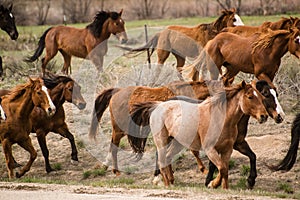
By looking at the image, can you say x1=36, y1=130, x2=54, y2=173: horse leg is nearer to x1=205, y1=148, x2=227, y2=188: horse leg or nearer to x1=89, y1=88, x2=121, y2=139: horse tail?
x1=89, y1=88, x2=121, y2=139: horse tail

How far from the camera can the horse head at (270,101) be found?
39.8ft

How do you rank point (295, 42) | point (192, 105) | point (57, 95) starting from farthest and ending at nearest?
1. point (57, 95)
2. point (295, 42)
3. point (192, 105)

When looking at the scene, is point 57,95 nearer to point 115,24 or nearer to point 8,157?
point 8,157

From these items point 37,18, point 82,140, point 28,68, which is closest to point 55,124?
point 82,140

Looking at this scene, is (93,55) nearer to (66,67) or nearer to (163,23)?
(66,67)

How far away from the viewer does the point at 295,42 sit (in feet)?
50.8

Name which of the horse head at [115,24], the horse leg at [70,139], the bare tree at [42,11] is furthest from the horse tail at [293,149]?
the bare tree at [42,11]

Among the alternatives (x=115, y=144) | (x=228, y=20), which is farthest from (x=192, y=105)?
(x=228, y=20)

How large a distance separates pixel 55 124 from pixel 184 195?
5.42m

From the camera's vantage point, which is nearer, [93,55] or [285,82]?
[285,82]

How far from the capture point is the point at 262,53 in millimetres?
16047

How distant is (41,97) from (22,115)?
468 mm

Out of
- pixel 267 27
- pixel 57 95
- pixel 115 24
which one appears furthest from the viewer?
pixel 115 24

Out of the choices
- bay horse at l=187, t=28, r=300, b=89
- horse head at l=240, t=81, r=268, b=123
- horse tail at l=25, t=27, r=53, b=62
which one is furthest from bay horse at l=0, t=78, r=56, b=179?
horse tail at l=25, t=27, r=53, b=62
